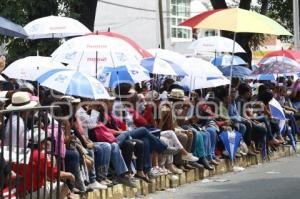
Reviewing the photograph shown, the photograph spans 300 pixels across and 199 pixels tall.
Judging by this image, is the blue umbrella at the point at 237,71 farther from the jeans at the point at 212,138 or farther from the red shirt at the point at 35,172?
the red shirt at the point at 35,172

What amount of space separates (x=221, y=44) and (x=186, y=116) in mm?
4686

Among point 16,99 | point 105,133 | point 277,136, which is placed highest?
point 16,99

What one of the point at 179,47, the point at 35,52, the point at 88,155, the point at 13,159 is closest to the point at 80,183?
the point at 88,155

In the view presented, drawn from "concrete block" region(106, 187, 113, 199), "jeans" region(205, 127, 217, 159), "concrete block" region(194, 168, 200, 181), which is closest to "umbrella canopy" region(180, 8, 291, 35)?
"jeans" region(205, 127, 217, 159)

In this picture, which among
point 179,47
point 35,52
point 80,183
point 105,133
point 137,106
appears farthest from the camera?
point 179,47

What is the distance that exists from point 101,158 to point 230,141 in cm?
454

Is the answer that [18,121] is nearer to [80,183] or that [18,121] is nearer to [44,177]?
[44,177]

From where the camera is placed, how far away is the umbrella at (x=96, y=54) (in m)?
10.3

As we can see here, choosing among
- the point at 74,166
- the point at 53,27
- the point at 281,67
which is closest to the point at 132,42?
the point at 53,27

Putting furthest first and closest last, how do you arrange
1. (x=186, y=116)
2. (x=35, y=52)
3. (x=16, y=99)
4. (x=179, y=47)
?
(x=179, y=47) < (x=35, y=52) < (x=186, y=116) < (x=16, y=99)

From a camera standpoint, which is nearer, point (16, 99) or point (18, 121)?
point (18, 121)

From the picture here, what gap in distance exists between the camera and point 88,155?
8.86 m

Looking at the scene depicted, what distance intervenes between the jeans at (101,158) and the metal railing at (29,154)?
75.1 inches

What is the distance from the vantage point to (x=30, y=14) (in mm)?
15469
